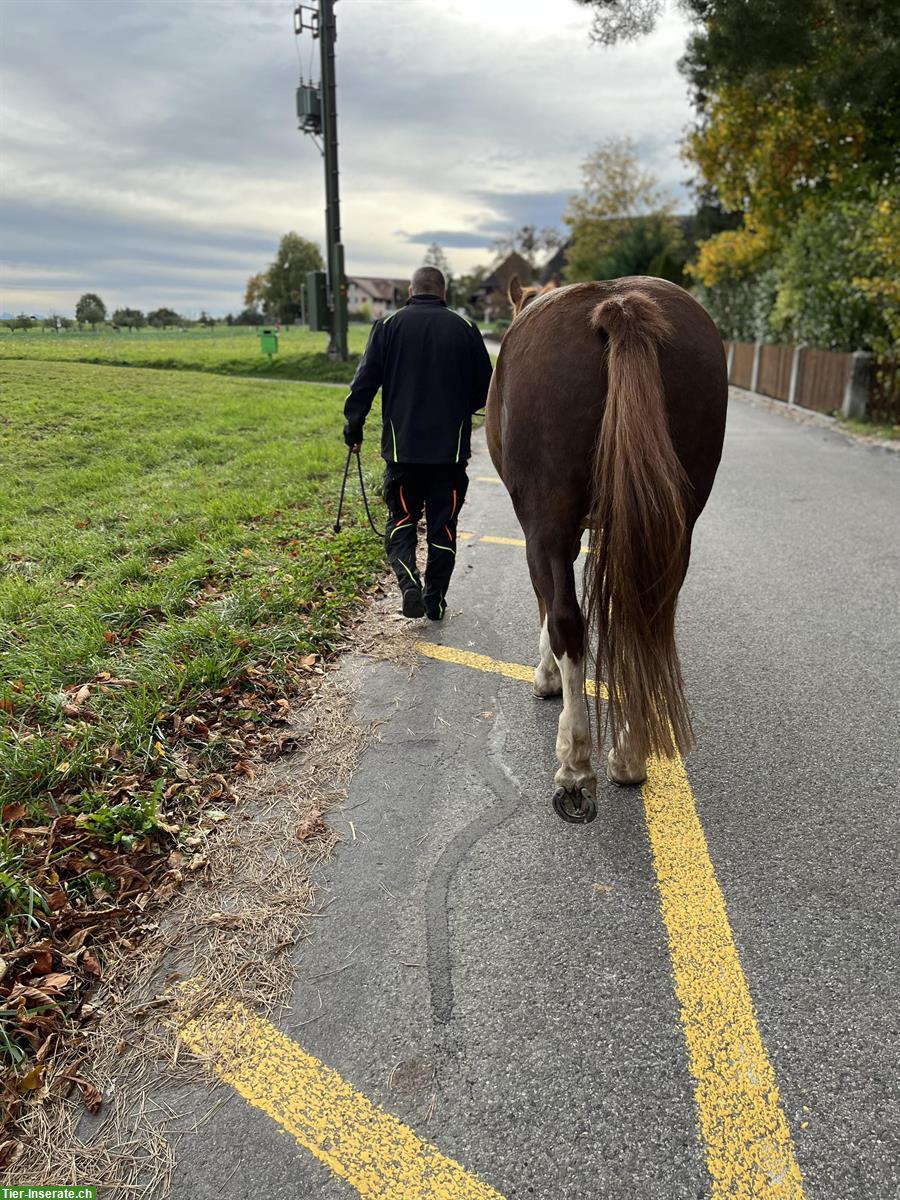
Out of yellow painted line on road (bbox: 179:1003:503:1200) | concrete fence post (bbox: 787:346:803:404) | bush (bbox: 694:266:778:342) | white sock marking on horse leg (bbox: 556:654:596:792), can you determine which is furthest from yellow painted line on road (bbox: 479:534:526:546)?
bush (bbox: 694:266:778:342)

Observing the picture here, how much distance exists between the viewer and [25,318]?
21.4ft

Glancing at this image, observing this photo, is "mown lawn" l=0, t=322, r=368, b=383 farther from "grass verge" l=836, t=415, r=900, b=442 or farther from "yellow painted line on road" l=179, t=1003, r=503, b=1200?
"grass verge" l=836, t=415, r=900, b=442

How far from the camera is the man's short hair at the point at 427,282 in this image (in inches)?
175

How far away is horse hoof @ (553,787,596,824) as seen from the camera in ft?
9.21

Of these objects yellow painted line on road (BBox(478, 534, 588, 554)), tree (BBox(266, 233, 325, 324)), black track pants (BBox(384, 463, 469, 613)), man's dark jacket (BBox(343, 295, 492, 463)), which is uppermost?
Answer: tree (BBox(266, 233, 325, 324))

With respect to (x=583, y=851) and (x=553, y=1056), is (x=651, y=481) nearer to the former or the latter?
(x=583, y=851)

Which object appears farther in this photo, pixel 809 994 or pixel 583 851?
Result: pixel 583 851

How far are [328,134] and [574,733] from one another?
58.4 ft

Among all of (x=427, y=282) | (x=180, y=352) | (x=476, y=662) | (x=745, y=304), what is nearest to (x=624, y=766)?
(x=476, y=662)

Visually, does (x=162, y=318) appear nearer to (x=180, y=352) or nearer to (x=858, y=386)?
(x=180, y=352)

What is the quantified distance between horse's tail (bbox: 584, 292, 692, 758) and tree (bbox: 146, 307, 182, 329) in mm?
6471

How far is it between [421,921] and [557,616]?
3.80 ft

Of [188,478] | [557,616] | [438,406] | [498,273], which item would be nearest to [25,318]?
[188,478]

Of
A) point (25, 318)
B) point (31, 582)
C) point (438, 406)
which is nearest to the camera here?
point (438, 406)
